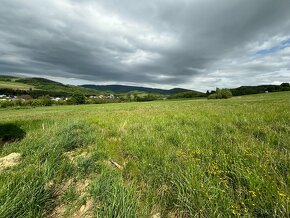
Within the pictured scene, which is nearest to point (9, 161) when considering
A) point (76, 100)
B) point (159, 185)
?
point (159, 185)

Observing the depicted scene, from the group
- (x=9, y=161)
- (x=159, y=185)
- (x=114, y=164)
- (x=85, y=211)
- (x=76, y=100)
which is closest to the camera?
(x=85, y=211)

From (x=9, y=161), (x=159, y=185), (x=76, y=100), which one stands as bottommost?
(x=76, y=100)

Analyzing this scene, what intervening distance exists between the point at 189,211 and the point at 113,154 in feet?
9.96

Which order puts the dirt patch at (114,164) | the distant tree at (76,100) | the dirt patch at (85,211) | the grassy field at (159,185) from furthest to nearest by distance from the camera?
1. the distant tree at (76,100)
2. the dirt patch at (114,164)
3. the dirt patch at (85,211)
4. the grassy field at (159,185)

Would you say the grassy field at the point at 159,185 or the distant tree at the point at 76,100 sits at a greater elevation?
the grassy field at the point at 159,185

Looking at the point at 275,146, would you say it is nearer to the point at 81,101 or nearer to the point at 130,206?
the point at 130,206

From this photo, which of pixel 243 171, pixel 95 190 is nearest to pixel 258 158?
pixel 243 171

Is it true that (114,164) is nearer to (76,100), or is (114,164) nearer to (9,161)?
(9,161)

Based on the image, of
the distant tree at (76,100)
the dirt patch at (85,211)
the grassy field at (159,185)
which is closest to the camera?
the grassy field at (159,185)

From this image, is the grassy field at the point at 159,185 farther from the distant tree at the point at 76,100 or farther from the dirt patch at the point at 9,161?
the distant tree at the point at 76,100

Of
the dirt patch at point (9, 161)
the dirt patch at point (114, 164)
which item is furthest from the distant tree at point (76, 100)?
the dirt patch at point (114, 164)

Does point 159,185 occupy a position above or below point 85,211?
above

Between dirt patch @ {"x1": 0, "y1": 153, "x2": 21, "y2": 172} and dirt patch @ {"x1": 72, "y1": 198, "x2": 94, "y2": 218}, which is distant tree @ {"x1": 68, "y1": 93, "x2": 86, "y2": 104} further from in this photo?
dirt patch @ {"x1": 72, "y1": 198, "x2": 94, "y2": 218}

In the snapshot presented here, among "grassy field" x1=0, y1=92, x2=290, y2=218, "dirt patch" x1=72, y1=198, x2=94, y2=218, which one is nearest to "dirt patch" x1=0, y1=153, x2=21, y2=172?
"grassy field" x1=0, y1=92, x2=290, y2=218
